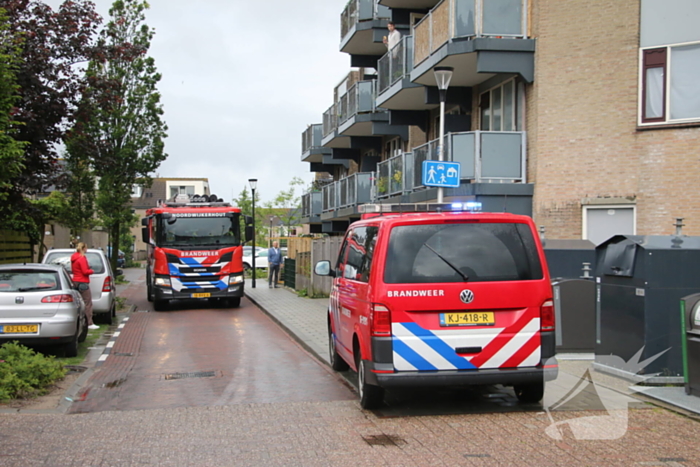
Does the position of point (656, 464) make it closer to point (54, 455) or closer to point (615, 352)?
point (615, 352)

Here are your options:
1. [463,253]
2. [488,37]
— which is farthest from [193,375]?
[488,37]

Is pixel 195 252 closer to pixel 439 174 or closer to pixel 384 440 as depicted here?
pixel 439 174

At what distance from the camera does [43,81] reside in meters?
16.6

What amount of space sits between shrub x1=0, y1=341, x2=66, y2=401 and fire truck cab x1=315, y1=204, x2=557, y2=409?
3870mm

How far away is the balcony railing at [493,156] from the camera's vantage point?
1708cm

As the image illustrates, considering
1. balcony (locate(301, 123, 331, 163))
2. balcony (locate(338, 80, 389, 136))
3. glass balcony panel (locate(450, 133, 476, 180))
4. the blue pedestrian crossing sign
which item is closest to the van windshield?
the blue pedestrian crossing sign

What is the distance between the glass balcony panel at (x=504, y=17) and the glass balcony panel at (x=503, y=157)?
2272 mm

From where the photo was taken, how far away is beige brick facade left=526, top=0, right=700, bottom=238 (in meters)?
15.7

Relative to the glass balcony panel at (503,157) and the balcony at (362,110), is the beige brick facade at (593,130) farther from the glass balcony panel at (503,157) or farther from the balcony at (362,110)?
the balcony at (362,110)

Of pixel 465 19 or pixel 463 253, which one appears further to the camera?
pixel 465 19

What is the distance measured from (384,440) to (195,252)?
16.0 m

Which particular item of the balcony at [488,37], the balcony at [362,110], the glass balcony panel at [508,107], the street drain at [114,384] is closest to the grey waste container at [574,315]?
the street drain at [114,384]

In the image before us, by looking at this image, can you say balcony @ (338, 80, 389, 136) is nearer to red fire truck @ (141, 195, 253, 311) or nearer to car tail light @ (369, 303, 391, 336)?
red fire truck @ (141, 195, 253, 311)

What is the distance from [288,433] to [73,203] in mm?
27615
